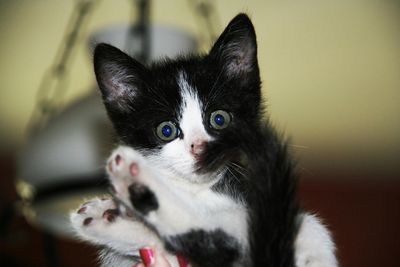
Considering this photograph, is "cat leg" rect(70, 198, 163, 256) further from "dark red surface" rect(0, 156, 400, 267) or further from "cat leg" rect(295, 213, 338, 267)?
"dark red surface" rect(0, 156, 400, 267)

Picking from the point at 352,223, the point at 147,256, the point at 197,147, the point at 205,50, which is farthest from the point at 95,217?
the point at 352,223

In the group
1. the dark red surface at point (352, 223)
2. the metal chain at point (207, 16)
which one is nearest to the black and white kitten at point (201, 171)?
the metal chain at point (207, 16)

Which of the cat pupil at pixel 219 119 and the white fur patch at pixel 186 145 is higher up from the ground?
the cat pupil at pixel 219 119

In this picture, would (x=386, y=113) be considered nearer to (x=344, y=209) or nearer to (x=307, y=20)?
(x=344, y=209)

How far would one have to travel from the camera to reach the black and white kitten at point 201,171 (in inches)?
32.0

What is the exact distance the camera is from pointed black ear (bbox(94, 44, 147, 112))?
1.19m

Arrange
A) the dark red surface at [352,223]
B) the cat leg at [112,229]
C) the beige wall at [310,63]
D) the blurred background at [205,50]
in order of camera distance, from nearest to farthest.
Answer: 1. the cat leg at [112,229]
2. the blurred background at [205,50]
3. the beige wall at [310,63]
4. the dark red surface at [352,223]

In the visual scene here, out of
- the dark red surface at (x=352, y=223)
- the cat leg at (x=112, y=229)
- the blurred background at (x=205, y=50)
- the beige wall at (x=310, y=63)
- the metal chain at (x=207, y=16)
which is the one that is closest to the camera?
the cat leg at (x=112, y=229)

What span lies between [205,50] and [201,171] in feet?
2.99

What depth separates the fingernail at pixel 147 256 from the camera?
35.2 inches

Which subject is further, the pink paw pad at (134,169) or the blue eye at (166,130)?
the blue eye at (166,130)

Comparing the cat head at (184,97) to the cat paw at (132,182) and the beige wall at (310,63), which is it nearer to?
the cat paw at (132,182)

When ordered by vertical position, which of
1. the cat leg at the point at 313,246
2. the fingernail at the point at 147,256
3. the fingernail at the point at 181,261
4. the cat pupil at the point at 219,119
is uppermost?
the cat pupil at the point at 219,119

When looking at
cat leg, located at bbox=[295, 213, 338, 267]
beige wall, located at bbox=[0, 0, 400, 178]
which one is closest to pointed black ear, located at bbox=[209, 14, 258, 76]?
cat leg, located at bbox=[295, 213, 338, 267]
